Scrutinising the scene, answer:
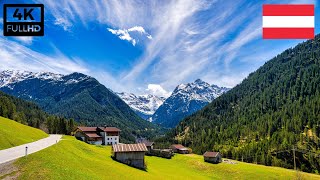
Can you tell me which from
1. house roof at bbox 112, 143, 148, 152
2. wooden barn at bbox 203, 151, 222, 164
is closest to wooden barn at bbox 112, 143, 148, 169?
house roof at bbox 112, 143, 148, 152

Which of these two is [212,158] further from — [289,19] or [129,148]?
[289,19]

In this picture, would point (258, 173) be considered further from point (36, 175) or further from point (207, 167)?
point (36, 175)

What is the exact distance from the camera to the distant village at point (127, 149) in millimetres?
85750

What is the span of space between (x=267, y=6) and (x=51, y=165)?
40.1 metres

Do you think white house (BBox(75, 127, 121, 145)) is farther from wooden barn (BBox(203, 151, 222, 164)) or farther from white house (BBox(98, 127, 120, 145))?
wooden barn (BBox(203, 151, 222, 164))

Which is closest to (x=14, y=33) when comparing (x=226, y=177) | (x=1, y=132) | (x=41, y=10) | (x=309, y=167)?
(x=41, y=10)

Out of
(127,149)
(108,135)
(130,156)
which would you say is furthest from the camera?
(108,135)

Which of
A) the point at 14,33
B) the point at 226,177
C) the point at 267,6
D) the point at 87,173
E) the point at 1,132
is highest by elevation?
the point at 267,6

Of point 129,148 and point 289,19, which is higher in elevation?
point 289,19

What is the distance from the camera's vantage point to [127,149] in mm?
86562

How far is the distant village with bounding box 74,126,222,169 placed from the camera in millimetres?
85750

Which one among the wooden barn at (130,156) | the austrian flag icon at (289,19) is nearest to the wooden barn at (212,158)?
the wooden barn at (130,156)

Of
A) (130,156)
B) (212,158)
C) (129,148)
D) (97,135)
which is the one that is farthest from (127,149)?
(97,135)

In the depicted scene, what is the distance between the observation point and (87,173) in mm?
51688
